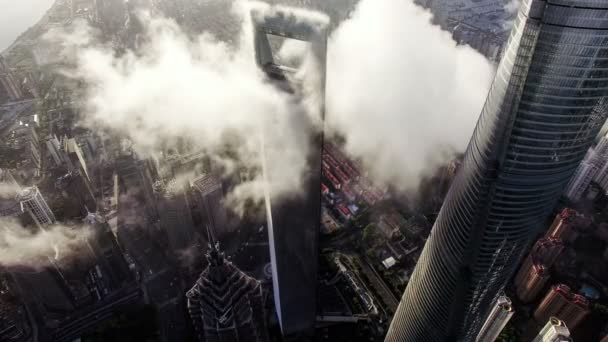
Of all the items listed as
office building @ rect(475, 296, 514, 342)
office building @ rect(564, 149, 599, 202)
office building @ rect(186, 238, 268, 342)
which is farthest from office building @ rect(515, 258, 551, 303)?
office building @ rect(186, 238, 268, 342)

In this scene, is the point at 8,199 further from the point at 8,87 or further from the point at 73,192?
the point at 8,87

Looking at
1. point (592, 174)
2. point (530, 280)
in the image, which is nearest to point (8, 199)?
point (530, 280)

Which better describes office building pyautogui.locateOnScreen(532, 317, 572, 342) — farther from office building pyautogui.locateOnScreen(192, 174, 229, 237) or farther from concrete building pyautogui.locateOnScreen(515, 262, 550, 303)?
office building pyautogui.locateOnScreen(192, 174, 229, 237)

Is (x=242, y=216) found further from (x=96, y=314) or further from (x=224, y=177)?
(x=96, y=314)

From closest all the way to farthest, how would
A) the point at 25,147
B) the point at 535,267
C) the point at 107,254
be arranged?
the point at 535,267, the point at 107,254, the point at 25,147

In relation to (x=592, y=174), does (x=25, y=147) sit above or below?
below

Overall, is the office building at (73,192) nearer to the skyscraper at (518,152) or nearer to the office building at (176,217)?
the office building at (176,217)
